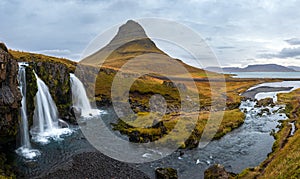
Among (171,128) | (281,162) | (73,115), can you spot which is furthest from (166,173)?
(73,115)

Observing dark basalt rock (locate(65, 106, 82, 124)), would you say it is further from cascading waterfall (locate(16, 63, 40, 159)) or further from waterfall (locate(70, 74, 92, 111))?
cascading waterfall (locate(16, 63, 40, 159))

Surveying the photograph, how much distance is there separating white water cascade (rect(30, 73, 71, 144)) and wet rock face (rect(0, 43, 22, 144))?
864 centimetres

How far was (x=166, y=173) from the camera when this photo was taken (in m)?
33.2

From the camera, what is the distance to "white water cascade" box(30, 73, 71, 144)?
160 ft

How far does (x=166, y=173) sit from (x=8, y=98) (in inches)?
973

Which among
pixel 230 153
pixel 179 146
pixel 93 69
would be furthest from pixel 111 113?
pixel 93 69

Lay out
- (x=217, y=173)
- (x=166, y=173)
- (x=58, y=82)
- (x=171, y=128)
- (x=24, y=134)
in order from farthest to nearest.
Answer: (x=58, y=82)
(x=171, y=128)
(x=24, y=134)
(x=166, y=173)
(x=217, y=173)

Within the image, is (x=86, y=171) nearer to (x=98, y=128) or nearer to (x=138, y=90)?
(x=98, y=128)

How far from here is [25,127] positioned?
43781 millimetres

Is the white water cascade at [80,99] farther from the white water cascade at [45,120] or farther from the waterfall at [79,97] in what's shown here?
the white water cascade at [45,120]

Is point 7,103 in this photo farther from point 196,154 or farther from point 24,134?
point 196,154

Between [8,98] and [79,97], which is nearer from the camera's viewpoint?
[8,98]

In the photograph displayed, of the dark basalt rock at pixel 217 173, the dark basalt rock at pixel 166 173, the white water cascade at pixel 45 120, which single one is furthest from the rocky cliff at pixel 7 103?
the dark basalt rock at pixel 217 173

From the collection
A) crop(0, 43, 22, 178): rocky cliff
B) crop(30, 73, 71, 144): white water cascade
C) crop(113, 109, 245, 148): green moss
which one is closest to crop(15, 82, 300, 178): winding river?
crop(113, 109, 245, 148): green moss
